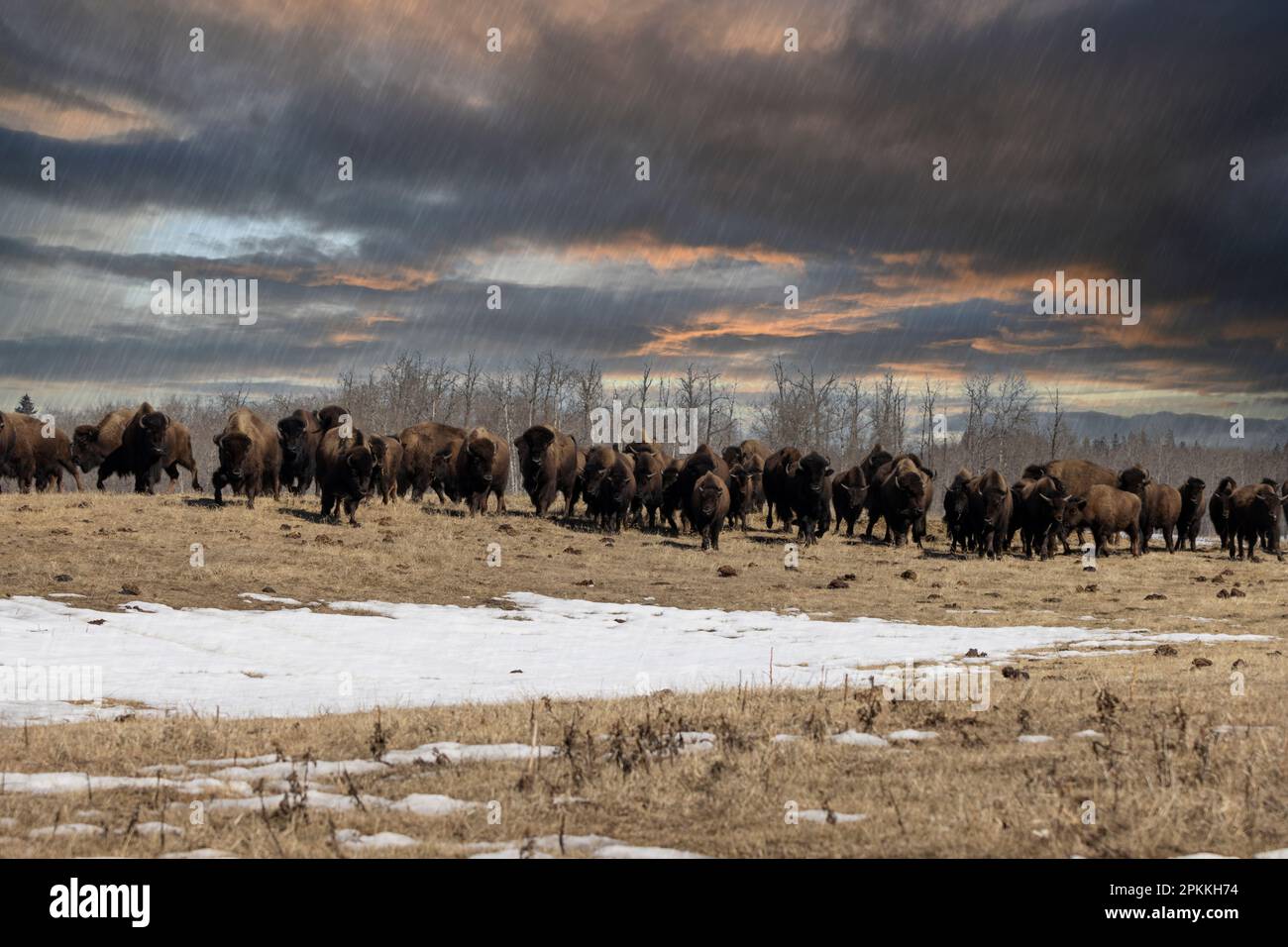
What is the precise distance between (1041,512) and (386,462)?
21877 mm

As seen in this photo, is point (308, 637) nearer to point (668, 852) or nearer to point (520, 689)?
point (520, 689)

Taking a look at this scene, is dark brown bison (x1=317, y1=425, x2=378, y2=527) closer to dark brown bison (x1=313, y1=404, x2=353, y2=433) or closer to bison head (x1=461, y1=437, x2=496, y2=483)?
bison head (x1=461, y1=437, x2=496, y2=483)

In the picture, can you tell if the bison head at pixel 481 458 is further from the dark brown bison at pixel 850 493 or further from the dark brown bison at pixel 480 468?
the dark brown bison at pixel 850 493

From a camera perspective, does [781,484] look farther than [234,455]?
Yes

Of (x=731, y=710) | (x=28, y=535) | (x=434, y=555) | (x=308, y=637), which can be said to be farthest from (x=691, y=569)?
(x=731, y=710)

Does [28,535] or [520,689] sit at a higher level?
[28,535]

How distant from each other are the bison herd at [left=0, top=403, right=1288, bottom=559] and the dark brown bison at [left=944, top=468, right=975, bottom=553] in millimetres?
74

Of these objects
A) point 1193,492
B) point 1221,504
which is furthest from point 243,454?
point 1221,504

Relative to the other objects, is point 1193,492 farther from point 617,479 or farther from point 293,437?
point 293,437

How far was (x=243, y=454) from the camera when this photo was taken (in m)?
30.8

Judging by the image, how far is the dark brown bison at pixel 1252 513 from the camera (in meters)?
41.6
